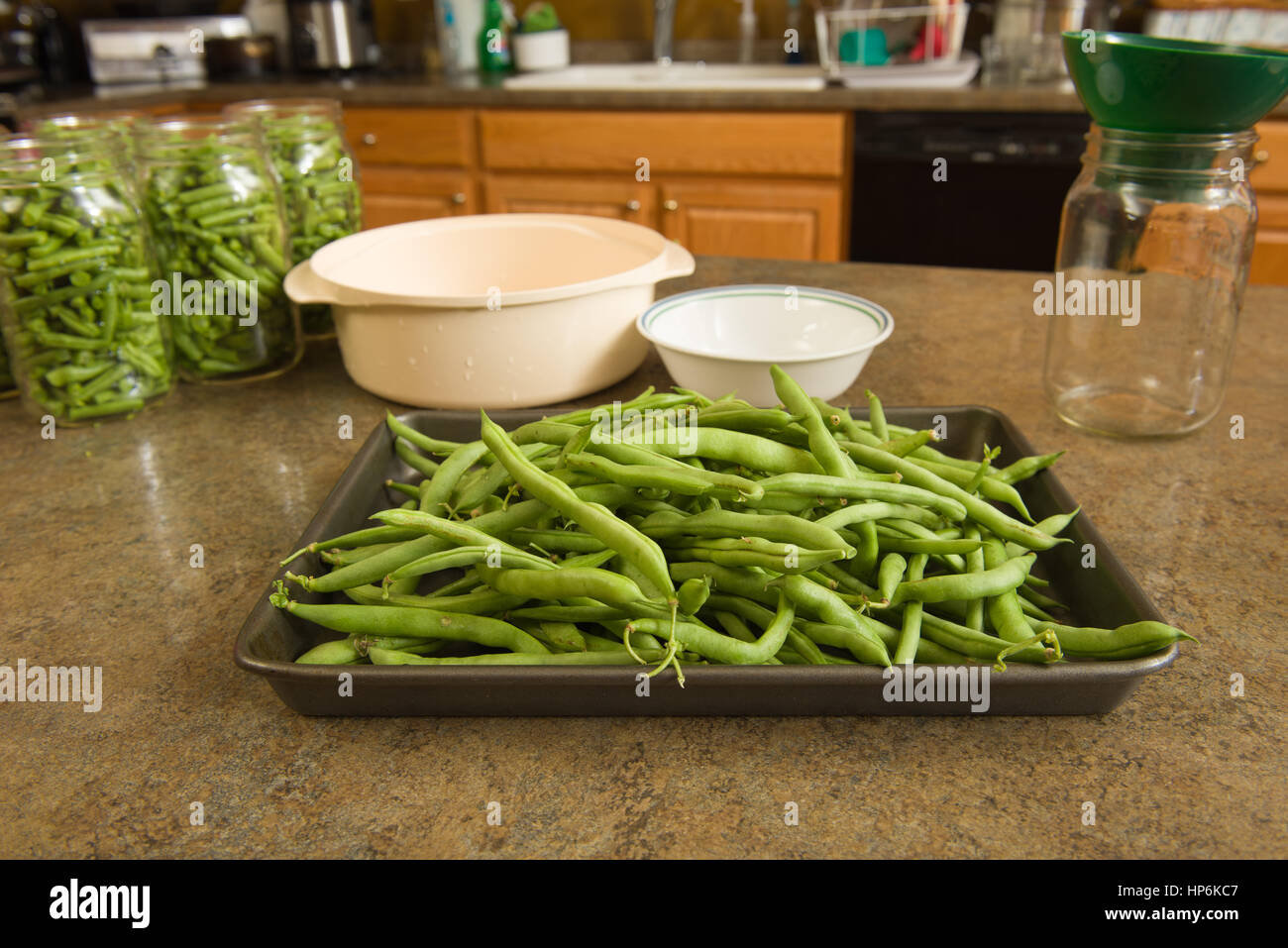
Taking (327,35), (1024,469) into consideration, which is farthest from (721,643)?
(327,35)

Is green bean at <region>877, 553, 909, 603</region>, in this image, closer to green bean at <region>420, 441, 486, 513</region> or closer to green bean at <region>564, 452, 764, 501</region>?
green bean at <region>564, 452, 764, 501</region>

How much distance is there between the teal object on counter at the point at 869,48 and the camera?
354cm

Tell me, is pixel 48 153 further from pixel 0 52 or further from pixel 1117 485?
pixel 0 52

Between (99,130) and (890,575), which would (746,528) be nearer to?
(890,575)

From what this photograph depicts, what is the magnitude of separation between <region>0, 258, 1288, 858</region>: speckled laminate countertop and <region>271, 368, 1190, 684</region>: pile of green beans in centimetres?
7

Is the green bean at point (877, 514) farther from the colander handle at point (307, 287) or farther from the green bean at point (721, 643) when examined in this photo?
the colander handle at point (307, 287)

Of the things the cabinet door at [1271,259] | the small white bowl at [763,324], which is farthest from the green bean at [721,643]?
the cabinet door at [1271,259]

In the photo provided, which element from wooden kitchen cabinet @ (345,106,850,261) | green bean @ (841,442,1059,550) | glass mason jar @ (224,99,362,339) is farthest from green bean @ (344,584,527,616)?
wooden kitchen cabinet @ (345,106,850,261)

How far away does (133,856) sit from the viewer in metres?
0.71

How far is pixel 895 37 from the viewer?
3.56 meters

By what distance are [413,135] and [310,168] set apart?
227 centimetres

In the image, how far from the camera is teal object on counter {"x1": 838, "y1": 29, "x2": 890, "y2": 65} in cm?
354

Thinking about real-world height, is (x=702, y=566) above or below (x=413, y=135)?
below

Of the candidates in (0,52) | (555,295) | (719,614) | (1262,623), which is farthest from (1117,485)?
(0,52)
